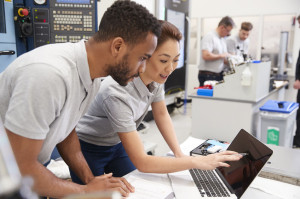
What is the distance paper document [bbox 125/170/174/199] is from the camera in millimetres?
1012

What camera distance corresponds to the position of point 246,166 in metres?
1.04

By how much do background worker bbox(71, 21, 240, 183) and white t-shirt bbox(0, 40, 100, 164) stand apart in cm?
23

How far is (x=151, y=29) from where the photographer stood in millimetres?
906

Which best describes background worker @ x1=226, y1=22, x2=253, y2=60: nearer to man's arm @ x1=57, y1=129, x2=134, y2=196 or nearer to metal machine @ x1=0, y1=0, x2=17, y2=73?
metal machine @ x1=0, y1=0, x2=17, y2=73

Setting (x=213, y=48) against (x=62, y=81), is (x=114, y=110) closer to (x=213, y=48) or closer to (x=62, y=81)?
(x=62, y=81)

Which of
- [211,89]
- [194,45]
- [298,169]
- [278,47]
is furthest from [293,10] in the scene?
[298,169]

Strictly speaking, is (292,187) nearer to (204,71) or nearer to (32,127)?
(32,127)

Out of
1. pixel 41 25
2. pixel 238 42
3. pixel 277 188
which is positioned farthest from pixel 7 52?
pixel 238 42

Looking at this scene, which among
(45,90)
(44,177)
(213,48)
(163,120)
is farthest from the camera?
(213,48)

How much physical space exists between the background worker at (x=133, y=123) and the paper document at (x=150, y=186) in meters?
0.05

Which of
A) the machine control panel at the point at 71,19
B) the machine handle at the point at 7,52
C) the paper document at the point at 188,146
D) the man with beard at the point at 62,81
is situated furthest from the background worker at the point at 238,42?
the man with beard at the point at 62,81

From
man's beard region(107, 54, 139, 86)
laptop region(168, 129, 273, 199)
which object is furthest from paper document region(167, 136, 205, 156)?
man's beard region(107, 54, 139, 86)

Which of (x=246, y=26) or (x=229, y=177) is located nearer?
(x=229, y=177)

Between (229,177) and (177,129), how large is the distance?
114 inches
